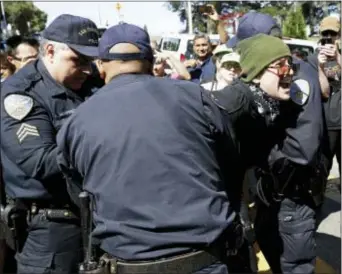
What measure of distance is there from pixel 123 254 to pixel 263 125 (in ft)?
2.97

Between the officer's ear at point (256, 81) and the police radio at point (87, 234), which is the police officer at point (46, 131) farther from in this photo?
the officer's ear at point (256, 81)

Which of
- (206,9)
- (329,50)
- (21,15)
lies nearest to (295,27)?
(206,9)

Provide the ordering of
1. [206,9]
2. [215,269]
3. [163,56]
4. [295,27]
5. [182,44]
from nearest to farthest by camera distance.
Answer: [215,269] < [163,56] < [206,9] < [182,44] < [295,27]

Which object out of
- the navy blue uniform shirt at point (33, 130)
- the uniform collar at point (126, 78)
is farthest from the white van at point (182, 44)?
the uniform collar at point (126, 78)

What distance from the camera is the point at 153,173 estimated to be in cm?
173

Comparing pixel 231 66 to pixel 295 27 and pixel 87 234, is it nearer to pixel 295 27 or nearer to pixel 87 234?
pixel 87 234

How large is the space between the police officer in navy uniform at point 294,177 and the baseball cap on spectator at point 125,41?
846 millimetres

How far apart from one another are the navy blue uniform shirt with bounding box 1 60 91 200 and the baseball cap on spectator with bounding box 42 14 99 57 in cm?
18

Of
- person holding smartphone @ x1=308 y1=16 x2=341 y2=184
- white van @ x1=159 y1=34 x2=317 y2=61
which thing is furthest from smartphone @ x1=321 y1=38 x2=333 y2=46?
white van @ x1=159 y1=34 x2=317 y2=61

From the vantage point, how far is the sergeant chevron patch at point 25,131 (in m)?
2.44

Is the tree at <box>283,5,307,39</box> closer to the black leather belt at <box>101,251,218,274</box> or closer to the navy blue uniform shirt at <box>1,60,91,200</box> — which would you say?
the navy blue uniform shirt at <box>1,60,91,200</box>

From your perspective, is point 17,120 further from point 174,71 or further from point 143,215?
point 174,71

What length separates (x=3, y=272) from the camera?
146 inches

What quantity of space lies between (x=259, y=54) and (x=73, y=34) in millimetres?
920
